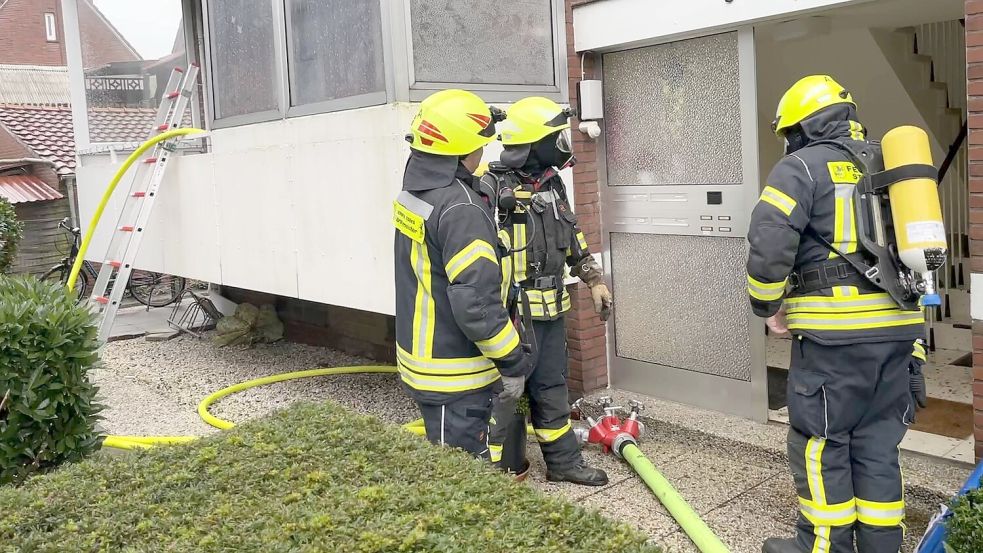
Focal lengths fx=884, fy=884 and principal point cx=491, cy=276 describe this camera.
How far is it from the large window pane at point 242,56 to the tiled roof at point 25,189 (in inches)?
419

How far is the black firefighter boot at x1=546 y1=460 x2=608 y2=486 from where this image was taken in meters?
4.61

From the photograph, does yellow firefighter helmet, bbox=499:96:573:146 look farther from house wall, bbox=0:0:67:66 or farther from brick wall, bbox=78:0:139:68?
house wall, bbox=0:0:67:66

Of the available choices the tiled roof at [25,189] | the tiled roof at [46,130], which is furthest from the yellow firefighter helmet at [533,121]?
the tiled roof at [25,189]

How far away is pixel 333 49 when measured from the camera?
571 centimetres

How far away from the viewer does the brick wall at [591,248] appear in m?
5.80

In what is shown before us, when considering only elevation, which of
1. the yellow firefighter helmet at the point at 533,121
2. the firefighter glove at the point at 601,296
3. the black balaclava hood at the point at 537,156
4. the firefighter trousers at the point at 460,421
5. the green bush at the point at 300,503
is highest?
the yellow firefighter helmet at the point at 533,121

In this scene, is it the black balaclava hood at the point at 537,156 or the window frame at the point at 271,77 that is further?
the window frame at the point at 271,77

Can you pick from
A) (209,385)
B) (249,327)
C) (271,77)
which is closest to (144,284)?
(249,327)

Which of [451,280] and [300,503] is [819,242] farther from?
[300,503]

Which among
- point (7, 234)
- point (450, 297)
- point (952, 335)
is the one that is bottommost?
point (952, 335)

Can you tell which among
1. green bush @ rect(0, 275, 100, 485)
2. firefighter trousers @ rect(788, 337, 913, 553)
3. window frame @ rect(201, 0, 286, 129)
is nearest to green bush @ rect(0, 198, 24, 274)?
window frame @ rect(201, 0, 286, 129)

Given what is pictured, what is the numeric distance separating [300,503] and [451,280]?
1.39 metres

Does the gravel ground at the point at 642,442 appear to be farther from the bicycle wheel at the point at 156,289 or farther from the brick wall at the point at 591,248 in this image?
the bicycle wheel at the point at 156,289

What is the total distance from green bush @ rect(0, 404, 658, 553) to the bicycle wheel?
945 cm
